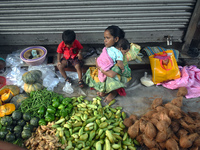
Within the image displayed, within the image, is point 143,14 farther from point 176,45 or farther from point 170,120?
point 170,120

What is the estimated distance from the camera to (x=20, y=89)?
3916mm

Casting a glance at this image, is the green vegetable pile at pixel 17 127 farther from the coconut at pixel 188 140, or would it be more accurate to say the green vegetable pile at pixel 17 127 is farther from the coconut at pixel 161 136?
the coconut at pixel 188 140

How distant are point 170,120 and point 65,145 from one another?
178 cm

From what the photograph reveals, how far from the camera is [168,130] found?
2.61 m

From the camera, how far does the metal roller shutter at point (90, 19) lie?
3.89m

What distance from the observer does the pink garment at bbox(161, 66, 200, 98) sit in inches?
147

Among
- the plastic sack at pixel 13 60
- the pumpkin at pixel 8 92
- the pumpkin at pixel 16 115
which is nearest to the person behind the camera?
the pumpkin at pixel 16 115

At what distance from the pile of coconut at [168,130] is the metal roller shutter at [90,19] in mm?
2253

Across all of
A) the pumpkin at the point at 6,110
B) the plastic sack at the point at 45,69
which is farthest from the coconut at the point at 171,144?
the plastic sack at the point at 45,69

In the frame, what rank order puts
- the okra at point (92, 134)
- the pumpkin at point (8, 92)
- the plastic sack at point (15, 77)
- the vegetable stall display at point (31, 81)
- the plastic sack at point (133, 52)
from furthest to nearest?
the plastic sack at point (133, 52) < the plastic sack at point (15, 77) < the vegetable stall display at point (31, 81) < the pumpkin at point (8, 92) < the okra at point (92, 134)

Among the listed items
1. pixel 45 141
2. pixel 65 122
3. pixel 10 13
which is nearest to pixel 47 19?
pixel 10 13

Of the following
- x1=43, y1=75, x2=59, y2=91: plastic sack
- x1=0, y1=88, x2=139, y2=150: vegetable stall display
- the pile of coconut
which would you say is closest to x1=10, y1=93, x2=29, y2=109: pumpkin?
x1=0, y1=88, x2=139, y2=150: vegetable stall display

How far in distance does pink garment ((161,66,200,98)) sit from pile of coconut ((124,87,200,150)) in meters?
0.92

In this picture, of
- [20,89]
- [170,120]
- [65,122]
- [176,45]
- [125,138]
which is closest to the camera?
[170,120]
